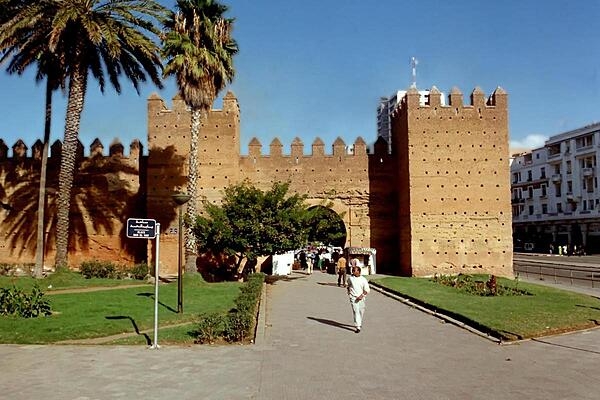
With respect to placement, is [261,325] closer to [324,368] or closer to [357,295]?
[357,295]

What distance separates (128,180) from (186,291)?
487 inches

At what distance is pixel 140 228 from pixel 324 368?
4.16 meters

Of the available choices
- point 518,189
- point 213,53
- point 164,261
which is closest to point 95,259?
point 164,261

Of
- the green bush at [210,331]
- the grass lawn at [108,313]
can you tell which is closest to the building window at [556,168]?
the grass lawn at [108,313]

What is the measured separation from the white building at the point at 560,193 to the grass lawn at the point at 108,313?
48.1 metres

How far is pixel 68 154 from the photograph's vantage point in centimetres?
2050

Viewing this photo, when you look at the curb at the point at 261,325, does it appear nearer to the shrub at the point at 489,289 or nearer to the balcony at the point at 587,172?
the shrub at the point at 489,289

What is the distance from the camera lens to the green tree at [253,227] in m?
22.1

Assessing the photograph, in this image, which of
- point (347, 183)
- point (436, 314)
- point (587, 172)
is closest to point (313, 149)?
point (347, 183)

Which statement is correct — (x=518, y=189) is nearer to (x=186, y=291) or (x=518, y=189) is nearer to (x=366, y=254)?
(x=366, y=254)

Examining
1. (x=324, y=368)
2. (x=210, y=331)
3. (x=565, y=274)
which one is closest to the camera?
(x=324, y=368)

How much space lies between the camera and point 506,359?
834 cm

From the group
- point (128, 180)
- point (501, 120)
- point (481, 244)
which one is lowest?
point (481, 244)

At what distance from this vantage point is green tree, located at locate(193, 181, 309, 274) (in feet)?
72.4
